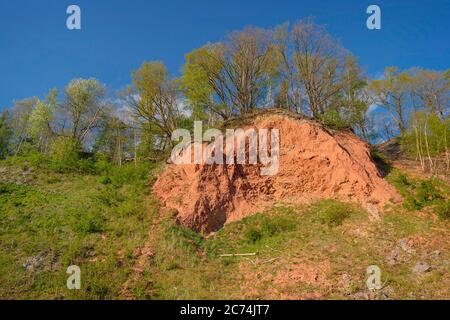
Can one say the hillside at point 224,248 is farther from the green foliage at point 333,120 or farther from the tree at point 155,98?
the tree at point 155,98

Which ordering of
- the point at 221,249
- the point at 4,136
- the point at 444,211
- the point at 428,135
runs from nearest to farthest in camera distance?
the point at 444,211 → the point at 221,249 → the point at 428,135 → the point at 4,136

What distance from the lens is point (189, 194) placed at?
1590 cm

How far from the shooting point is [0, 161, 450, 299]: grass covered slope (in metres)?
10.6

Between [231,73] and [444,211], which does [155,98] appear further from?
[444,211]

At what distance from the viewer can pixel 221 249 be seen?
13867mm

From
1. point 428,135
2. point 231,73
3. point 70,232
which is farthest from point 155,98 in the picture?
point 428,135

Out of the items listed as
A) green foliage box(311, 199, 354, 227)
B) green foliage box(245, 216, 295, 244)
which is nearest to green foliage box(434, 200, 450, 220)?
green foliage box(311, 199, 354, 227)

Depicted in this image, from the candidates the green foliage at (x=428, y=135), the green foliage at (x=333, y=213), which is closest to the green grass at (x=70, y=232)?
the green foliage at (x=333, y=213)

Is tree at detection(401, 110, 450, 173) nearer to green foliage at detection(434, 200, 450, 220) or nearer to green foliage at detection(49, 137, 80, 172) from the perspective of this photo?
green foliage at detection(434, 200, 450, 220)

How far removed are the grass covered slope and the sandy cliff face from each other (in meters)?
0.76

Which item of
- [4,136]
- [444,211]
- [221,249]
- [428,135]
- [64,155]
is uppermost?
[4,136]

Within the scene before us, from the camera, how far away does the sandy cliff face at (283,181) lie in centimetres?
1555

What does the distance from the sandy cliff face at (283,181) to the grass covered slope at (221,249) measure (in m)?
0.76

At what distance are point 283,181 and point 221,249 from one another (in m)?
5.61
